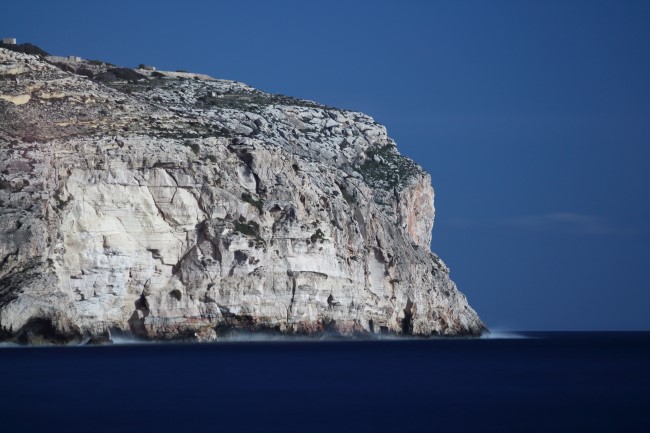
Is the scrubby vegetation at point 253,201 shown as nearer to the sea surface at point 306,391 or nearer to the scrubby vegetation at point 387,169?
the sea surface at point 306,391

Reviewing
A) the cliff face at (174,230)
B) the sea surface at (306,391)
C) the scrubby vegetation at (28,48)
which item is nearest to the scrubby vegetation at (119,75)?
the scrubby vegetation at (28,48)

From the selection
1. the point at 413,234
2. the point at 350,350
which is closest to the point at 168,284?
the point at 350,350

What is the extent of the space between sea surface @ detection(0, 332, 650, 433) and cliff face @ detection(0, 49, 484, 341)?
3.05 metres

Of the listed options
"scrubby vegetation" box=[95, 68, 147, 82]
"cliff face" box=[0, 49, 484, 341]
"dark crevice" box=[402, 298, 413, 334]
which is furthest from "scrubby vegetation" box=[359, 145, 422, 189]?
"scrubby vegetation" box=[95, 68, 147, 82]

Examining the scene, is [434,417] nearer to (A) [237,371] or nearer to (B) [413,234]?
(A) [237,371]

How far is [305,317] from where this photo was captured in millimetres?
77000

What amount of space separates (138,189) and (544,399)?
35905mm

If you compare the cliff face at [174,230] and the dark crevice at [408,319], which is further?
the dark crevice at [408,319]

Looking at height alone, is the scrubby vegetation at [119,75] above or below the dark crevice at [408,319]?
above

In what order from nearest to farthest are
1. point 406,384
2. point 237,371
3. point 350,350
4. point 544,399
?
point 544,399, point 406,384, point 237,371, point 350,350

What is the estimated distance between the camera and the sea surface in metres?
35.4

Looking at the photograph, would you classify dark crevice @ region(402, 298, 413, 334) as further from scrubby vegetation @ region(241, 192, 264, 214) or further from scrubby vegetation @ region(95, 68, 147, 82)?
scrubby vegetation @ region(95, 68, 147, 82)

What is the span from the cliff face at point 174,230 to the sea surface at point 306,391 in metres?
3.05

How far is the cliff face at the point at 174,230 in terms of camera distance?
68.1 meters
